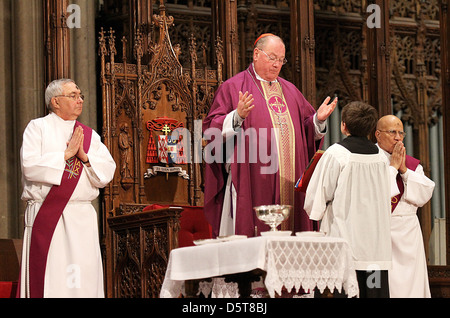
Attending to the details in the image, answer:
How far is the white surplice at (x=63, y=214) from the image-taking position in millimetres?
6477

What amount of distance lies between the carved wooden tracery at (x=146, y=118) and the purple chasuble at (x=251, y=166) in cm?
197

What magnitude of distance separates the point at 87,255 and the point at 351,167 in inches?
76.1

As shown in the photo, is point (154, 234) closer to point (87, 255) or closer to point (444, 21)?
Answer: point (87, 255)

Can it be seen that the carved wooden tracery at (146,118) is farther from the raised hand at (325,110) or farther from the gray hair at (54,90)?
the raised hand at (325,110)

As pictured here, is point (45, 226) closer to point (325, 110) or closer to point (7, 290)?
point (7, 290)

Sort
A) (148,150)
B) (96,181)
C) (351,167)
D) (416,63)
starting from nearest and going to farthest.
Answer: (351,167) < (96,181) < (148,150) < (416,63)

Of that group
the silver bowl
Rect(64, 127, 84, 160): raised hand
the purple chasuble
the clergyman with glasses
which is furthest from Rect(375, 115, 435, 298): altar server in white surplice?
Rect(64, 127, 84, 160): raised hand

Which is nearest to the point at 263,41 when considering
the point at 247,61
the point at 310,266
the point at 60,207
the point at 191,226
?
the point at 60,207

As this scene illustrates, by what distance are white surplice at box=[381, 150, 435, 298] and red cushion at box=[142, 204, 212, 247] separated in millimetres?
1961

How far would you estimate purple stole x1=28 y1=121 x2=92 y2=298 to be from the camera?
645 centimetres

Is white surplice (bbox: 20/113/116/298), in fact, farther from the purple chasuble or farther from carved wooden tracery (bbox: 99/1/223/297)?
carved wooden tracery (bbox: 99/1/223/297)

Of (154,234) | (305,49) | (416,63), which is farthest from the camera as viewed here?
(416,63)
